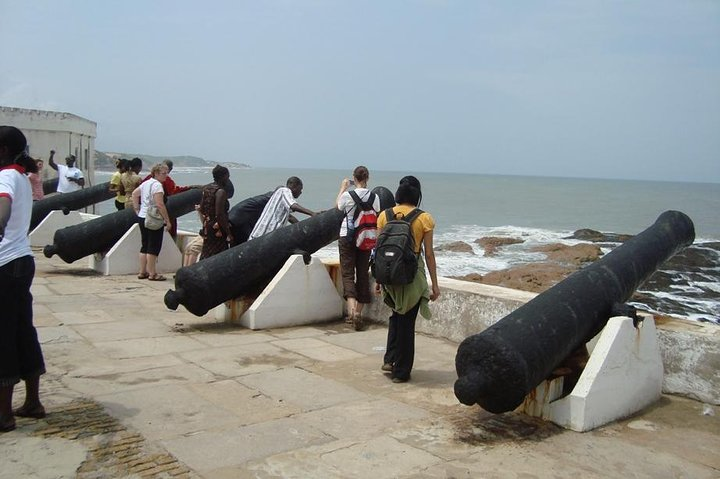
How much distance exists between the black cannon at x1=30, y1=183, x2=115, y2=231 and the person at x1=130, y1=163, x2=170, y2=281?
12.1ft

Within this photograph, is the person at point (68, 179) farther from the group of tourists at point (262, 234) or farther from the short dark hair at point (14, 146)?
the short dark hair at point (14, 146)

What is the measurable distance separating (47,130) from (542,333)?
63.3ft

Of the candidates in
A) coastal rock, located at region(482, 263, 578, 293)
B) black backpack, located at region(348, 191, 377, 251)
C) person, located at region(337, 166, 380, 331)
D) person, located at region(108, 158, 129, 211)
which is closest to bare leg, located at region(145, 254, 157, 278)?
person, located at region(108, 158, 129, 211)

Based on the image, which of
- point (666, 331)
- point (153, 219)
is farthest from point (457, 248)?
point (666, 331)

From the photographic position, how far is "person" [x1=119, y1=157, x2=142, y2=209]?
10.4 metres

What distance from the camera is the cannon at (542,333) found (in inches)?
155

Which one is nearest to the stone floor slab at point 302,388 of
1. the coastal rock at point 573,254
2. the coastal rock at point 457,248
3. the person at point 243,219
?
the person at point 243,219

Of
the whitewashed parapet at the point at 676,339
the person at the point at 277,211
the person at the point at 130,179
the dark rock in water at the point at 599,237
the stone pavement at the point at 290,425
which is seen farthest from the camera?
the dark rock in water at the point at 599,237

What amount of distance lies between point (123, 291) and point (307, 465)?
5.97 metres

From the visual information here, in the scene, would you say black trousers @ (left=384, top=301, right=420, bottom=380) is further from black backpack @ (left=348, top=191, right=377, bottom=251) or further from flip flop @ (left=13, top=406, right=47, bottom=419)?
flip flop @ (left=13, top=406, right=47, bottom=419)

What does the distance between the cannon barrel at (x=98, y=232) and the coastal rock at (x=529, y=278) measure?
36.2 feet

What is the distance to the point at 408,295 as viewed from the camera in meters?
5.11

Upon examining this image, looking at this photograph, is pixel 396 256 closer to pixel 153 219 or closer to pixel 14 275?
pixel 14 275

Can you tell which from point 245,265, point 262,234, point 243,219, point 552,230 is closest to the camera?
point 245,265
